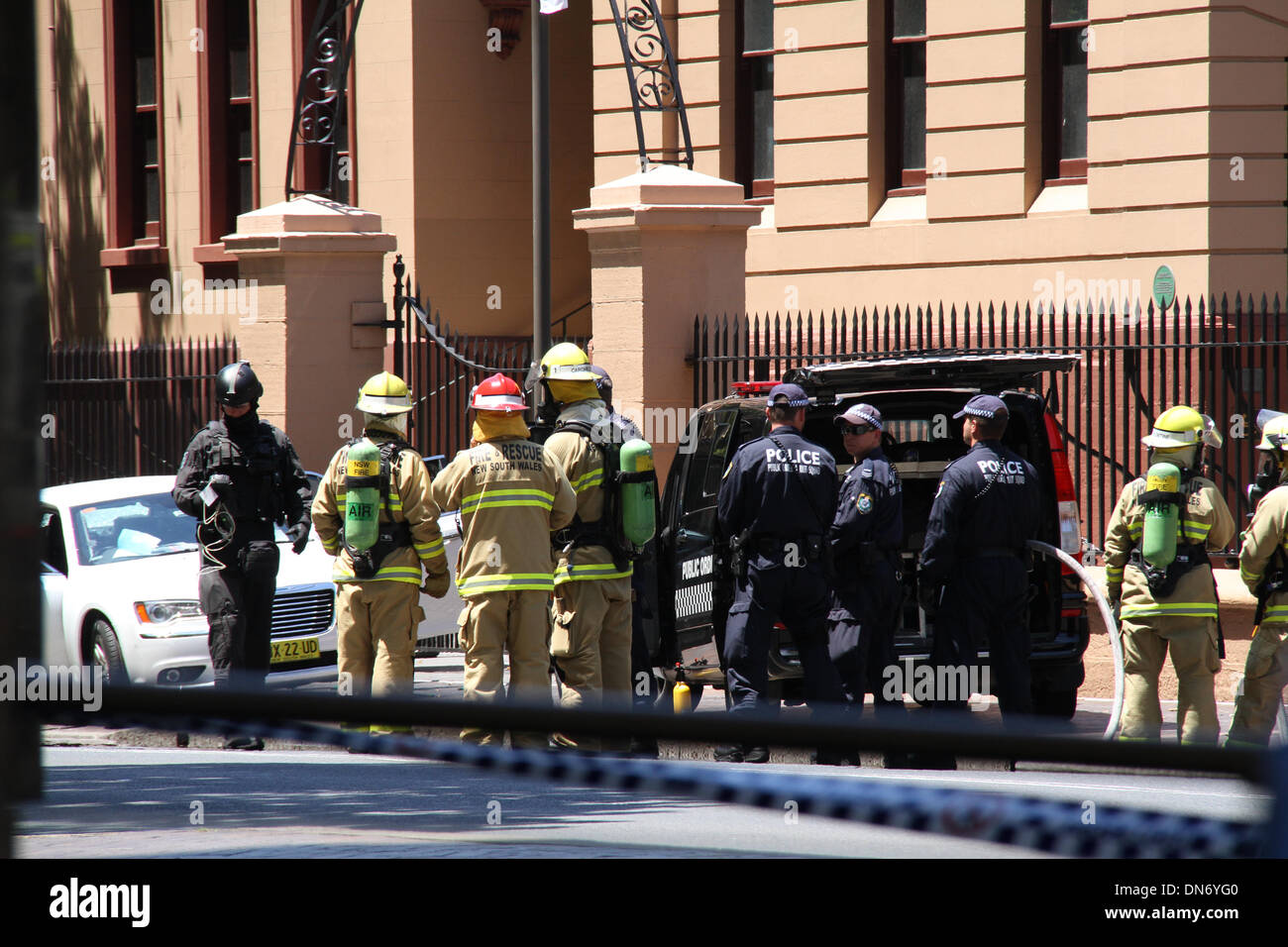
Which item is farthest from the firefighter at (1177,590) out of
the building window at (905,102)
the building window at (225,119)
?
the building window at (225,119)

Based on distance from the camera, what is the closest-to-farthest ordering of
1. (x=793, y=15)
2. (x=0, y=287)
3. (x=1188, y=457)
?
(x=0, y=287) → (x=1188, y=457) → (x=793, y=15)

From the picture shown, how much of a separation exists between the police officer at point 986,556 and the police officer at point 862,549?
29 cm

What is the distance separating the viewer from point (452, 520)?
36.9 ft

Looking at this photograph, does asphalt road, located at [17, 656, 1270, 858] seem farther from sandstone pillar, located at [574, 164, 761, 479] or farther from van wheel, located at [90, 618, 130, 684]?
sandstone pillar, located at [574, 164, 761, 479]

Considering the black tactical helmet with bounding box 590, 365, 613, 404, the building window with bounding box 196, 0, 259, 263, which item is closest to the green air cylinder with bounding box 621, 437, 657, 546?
the black tactical helmet with bounding box 590, 365, 613, 404

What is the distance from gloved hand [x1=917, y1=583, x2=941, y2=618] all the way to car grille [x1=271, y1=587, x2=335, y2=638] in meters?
3.85

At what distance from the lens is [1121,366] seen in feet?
45.3

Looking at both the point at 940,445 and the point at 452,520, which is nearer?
the point at 940,445

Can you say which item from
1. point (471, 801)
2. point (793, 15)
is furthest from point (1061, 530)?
point (793, 15)

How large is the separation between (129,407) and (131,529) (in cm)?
606

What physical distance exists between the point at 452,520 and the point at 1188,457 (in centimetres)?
501

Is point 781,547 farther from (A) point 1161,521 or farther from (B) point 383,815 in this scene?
(B) point 383,815

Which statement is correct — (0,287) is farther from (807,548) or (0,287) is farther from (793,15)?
(793,15)

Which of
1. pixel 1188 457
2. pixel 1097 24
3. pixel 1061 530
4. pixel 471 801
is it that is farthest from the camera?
pixel 1097 24
